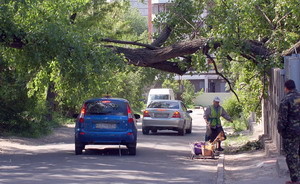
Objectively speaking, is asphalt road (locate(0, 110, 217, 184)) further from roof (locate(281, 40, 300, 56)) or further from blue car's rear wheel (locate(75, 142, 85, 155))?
roof (locate(281, 40, 300, 56))

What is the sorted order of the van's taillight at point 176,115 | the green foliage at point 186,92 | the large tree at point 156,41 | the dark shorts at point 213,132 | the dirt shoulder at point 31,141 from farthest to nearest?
the green foliage at point 186,92 < the van's taillight at point 176,115 < the dirt shoulder at point 31,141 < the dark shorts at point 213,132 < the large tree at point 156,41

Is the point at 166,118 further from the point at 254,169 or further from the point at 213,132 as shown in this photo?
the point at 254,169

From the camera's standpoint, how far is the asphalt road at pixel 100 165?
12.1 metres

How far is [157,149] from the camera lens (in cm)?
1984

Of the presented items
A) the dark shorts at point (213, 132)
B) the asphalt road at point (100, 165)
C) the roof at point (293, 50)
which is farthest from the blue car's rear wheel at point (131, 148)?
the roof at point (293, 50)

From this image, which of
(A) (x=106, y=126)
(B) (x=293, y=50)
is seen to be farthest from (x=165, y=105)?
(B) (x=293, y=50)

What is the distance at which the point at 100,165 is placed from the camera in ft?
47.2

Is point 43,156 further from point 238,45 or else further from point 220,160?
point 238,45

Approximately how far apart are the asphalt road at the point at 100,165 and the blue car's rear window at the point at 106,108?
1268mm

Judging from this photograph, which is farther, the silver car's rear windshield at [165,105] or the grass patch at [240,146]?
the silver car's rear windshield at [165,105]

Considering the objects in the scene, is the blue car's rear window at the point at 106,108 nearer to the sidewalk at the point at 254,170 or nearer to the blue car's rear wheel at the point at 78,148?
the blue car's rear wheel at the point at 78,148

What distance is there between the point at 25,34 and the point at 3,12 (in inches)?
33.3

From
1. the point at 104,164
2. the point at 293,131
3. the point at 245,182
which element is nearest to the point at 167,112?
the point at 104,164

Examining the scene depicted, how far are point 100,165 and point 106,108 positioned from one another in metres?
3.03
